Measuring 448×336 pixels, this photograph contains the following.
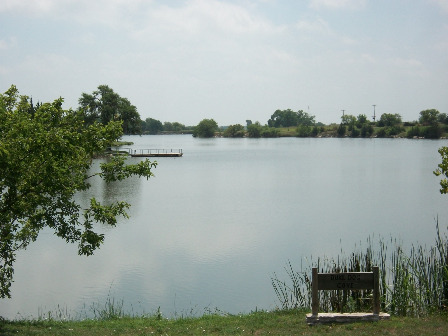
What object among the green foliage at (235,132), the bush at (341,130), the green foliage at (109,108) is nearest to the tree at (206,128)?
the green foliage at (235,132)

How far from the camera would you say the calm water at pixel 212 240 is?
14.8 meters

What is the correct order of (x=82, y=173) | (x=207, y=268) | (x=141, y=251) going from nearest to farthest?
(x=82, y=173), (x=207, y=268), (x=141, y=251)

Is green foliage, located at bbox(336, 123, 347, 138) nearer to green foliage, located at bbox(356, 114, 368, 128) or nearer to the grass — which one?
green foliage, located at bbox(356, 114, 368, 128)

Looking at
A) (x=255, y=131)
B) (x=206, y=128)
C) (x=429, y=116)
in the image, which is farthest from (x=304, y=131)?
(x=429, y=116)

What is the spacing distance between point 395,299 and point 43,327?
7162mm

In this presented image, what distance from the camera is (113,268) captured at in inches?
689

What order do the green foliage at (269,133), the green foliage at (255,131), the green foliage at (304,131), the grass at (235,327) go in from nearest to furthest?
the grass at (235,327)
the green foliage at (304,131)
the green foliage at (255,131)
the green foliage at (269,133)

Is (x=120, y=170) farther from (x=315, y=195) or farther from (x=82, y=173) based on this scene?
(x=315, y=195)

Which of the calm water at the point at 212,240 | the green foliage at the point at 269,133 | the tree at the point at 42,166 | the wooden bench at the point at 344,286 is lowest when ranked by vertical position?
the calm water at the point at 212,240

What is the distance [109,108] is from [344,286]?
68.4 metres

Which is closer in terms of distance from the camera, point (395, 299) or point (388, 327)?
point (388, 327)

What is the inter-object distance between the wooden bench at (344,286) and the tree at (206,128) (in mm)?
174239

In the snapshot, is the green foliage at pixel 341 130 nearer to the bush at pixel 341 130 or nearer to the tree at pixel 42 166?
the bush at pixel 341 130

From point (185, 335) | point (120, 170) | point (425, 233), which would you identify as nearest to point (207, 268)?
point (120, 170)
